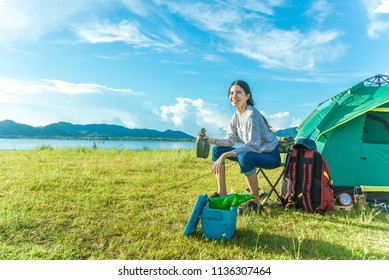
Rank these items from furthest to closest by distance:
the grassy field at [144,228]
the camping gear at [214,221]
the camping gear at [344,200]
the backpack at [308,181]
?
the camping gear at [344,200] < the backpack at [308,181] < the camping gear at [214,221] < the grassy field at [144,228]

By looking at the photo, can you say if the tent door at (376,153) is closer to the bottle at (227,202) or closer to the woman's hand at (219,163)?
the woman's hand at (219,163)

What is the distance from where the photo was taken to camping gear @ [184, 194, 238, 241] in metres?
2.69

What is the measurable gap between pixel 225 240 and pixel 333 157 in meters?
3.09

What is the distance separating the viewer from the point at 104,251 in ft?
8.33

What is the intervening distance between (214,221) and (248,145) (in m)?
1.22

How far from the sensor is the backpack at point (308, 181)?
12.7 feet

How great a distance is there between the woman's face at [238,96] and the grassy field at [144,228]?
1.42m

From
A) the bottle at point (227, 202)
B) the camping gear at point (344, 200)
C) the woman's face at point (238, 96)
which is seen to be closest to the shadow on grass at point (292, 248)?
the bottle at point (227, 202)

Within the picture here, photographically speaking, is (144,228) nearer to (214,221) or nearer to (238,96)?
(214,221)

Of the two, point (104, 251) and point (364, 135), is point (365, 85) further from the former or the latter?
→ point (104, 251)

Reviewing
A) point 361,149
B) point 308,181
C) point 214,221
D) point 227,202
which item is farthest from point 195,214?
point 361,149

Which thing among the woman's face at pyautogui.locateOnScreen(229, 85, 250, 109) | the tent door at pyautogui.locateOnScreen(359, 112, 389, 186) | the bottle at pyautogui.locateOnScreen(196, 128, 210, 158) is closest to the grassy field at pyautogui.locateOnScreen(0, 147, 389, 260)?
the bottle at pyautogui.locateOnScreen(196, 128, 210, 158)
